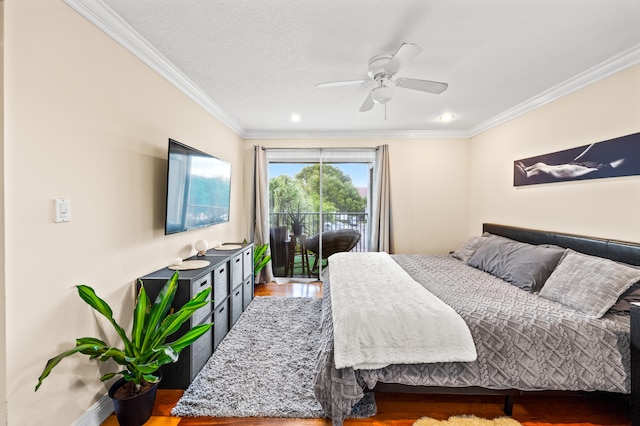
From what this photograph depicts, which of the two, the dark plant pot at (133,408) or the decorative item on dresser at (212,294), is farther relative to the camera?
the decorative item on dresser at (212,294)

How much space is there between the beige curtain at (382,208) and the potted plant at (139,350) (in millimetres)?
3236

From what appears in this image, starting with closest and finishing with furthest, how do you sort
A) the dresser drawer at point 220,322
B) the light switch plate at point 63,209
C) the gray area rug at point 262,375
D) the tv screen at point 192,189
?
the light switch plate at point 63,209
the gray area rug at point 262,375
the tv screen at point 192,189
the dresser drawer at point 220,322

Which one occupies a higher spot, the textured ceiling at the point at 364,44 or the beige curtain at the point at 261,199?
the textured ceiling at the point at 364,44

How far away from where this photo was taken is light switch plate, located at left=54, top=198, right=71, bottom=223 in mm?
1457

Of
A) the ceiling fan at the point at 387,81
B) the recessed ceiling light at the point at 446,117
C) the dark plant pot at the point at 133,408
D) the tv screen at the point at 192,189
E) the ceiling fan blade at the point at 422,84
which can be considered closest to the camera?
the dark plant pot at the point at 133,408

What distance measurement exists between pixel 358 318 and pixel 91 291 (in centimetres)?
157

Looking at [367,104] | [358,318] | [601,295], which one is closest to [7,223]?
[358,318]

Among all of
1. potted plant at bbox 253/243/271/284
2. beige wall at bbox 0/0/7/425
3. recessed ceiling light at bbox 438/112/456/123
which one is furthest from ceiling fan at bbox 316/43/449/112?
potted plant at bbox 253/243/271/284

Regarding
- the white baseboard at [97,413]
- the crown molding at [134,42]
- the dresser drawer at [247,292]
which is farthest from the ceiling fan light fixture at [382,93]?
the white baseboard at [97,413]

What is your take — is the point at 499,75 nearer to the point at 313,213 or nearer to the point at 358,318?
the point at 358,318

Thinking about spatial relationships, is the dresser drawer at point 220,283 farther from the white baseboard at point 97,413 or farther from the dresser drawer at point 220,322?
the white baseboard at point 97,413

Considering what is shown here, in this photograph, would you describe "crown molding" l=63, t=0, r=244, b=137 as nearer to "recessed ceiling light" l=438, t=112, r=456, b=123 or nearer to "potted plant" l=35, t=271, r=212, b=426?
"potted plant" l=35, t=271, r=212, b=426

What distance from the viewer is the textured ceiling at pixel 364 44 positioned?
1679mm

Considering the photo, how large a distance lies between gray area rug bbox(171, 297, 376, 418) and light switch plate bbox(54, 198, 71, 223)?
141 cm
